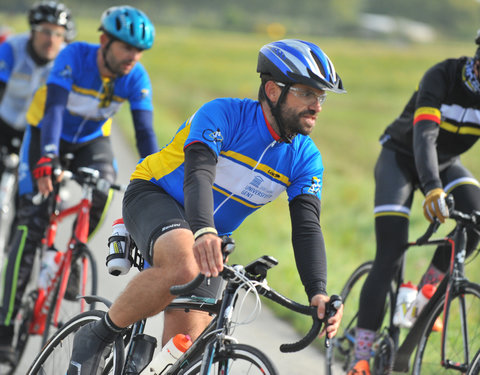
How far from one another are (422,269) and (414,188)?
3879mm

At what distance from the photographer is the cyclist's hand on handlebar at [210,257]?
2.99m

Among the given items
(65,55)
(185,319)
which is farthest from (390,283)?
(65,55)

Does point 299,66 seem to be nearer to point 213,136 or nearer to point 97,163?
point 213,136

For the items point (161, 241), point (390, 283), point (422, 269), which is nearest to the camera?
point (161, 241)

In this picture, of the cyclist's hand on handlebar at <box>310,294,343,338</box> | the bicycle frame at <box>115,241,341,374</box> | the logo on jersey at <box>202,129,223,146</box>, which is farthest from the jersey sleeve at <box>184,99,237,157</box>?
the cyclist's hand on handlebar at <box>310,294,343,338</box>

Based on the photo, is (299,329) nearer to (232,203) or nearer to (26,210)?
(26,210)

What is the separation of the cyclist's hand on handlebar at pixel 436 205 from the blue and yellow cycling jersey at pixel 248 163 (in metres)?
1.14

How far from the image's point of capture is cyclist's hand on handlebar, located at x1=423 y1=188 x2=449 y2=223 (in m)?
4.66

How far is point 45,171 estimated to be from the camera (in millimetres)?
5418

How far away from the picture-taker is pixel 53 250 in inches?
224

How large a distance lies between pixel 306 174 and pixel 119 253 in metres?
0.99

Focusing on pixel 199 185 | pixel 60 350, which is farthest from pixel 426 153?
pixel 60 350

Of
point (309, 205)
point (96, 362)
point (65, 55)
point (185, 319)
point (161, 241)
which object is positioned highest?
point (65, 55)

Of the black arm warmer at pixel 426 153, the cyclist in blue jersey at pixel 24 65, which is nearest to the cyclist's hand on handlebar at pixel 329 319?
the black arm warmer at pixel 426 153
